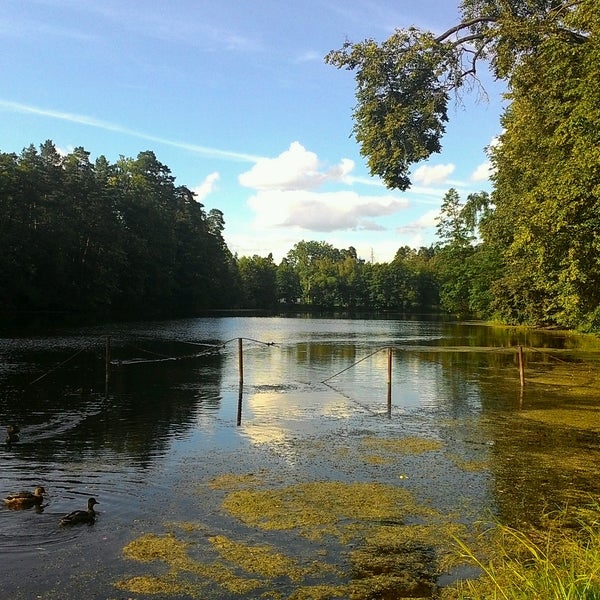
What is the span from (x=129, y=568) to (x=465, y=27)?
17.6 metres

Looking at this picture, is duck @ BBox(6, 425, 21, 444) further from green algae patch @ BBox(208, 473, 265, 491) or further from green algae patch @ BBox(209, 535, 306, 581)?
green algae patch @ BBox(209, 535, 306, 581)

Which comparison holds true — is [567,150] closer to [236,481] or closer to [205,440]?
[205,440]

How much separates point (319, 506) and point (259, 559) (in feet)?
7.12

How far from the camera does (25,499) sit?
9195 mm

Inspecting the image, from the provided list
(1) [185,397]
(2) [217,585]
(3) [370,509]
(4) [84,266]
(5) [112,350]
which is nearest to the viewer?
(2) [217,585]

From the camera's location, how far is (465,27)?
61.3 ft

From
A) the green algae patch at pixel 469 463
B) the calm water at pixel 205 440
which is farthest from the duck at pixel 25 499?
the green algae patch at pixel 469 463

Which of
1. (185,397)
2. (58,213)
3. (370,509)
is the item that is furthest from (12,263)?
(370,509)

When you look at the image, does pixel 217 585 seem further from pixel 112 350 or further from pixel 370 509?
pixel 112 350

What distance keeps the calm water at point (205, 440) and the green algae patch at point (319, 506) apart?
1.44 feet

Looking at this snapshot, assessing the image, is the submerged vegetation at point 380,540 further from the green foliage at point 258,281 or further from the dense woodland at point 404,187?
the green foliage at point 258,281

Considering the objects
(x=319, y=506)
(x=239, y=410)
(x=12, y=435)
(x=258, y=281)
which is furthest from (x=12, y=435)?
(x=258, y=281)

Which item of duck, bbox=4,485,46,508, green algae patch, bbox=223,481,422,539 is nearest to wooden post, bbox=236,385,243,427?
green algae patch, bbox=223,481,422,539

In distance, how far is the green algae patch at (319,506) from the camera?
29.1ft
